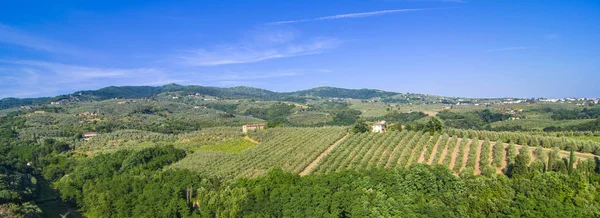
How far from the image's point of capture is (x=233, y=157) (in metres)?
50.8

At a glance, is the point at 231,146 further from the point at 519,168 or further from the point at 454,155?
the point at 519,168

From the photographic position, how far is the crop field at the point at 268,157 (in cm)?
4353

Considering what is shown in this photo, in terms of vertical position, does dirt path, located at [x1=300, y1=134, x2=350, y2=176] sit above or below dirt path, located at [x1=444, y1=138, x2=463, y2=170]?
below

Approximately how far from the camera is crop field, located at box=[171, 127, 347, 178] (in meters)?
43.5

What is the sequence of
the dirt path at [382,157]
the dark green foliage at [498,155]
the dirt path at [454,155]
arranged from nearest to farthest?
1. the dark green foliage at [498,155]
2. the dirt path at [454,155]
3. the dirt path at [382,157]

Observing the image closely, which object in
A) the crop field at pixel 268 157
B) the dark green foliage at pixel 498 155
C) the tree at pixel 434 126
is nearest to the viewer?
the dark green foliage at pixel 498 155

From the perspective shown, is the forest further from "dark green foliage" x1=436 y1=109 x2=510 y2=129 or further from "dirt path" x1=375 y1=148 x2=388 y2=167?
"dark green foliage" x1=436 y1=109 x2=510 y2=129

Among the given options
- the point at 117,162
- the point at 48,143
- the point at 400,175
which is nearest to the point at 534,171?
the point at 400,175

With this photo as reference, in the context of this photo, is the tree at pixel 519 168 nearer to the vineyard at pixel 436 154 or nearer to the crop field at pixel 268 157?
the vineyard at pixel 436 154

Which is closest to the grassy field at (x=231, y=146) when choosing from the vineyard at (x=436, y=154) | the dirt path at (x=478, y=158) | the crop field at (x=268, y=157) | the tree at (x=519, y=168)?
the crop field at (x=268, y=157)

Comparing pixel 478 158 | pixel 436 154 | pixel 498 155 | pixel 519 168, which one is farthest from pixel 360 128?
pixel 519 168

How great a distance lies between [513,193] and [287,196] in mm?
16800

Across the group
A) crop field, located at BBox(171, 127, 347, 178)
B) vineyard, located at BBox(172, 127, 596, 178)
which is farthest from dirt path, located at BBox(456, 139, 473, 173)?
crop field, located at BBox(171, 127, 347, 178)

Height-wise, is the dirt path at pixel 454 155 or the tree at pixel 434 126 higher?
the tree at pixel 434 126
